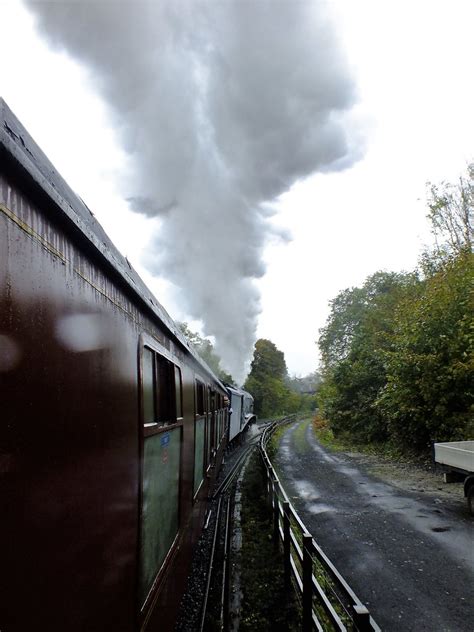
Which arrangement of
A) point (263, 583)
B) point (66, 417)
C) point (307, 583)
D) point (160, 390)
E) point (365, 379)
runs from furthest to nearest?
point (365, 379) → point (263, 583) → point (307, 583) → point (160, 390) → point (66, 417)

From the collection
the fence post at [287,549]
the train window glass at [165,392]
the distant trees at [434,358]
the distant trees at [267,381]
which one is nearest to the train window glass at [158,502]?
the train window glass at [165,392]

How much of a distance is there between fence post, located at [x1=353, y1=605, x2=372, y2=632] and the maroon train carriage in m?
1.27

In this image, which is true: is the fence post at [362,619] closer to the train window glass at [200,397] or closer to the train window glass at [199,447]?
the train window glass at [199,447]

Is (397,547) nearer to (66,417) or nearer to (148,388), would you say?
(148,388)

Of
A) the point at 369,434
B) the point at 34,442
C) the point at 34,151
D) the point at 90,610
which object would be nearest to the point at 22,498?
the point at 34,442

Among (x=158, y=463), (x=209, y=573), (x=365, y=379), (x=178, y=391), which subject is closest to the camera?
(x=158, y=463)

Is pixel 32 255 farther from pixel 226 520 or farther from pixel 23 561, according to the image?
pixel 226 520

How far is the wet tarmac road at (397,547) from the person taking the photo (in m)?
4.86

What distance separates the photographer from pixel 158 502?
2.98m

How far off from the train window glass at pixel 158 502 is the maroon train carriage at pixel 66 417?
4 cm

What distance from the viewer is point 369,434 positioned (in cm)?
2036

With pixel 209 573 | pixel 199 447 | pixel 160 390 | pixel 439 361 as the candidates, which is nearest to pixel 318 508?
pixel 209 573

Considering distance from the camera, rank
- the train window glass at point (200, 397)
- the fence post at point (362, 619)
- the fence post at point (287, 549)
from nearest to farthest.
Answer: the fence post at point (362, 619), the fence post at point (287, 549), the train window glass at point (200, 397)

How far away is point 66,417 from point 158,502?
182cm
